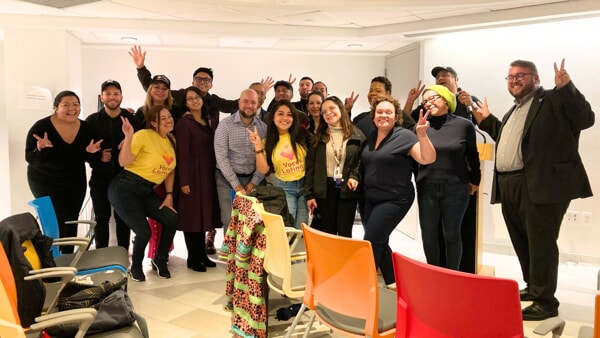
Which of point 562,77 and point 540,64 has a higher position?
point 540,64

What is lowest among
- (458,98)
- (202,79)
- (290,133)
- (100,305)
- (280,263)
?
(100,305)

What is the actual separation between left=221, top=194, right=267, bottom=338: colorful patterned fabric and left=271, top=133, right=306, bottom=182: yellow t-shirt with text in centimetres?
67

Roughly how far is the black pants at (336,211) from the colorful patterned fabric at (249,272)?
0.78 metres

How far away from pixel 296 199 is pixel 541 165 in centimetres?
176

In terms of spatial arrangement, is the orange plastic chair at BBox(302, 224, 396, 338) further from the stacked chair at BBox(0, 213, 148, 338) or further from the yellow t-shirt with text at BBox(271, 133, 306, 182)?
the yellow t-shirt with text at BBox(271, 133, 306, 182)

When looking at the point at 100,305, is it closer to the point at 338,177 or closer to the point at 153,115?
the point at 338,177

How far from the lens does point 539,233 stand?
3178 millimetres

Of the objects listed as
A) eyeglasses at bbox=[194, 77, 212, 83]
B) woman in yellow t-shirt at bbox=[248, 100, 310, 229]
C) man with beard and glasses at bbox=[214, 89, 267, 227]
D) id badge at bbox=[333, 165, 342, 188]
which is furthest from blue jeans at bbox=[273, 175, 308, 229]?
eyeglasses at bbox=[194, 77, 212, 83]

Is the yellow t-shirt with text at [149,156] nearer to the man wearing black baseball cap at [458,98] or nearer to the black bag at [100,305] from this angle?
the black bag at [100,305]

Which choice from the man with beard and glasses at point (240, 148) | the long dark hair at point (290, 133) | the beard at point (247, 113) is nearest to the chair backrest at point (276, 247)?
the long dark hair at point (290, 133)

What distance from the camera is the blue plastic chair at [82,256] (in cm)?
295

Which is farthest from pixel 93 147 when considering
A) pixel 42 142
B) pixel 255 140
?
pixel 255 140

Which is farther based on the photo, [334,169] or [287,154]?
[287,154]

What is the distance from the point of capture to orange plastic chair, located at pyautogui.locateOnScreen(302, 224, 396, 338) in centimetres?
196
